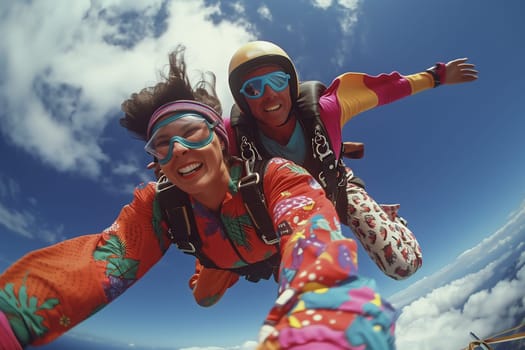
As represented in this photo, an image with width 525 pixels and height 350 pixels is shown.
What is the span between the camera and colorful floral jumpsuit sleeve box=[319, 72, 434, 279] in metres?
3.06

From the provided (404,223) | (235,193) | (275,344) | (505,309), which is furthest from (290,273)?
(505,309)

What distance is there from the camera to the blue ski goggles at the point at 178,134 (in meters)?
2.09

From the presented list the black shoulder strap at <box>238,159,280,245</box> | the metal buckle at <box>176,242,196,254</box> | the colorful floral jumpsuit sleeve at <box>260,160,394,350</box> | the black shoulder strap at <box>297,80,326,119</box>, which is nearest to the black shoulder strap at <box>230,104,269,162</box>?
the black shoulder strap at <box>297,80,326,119</box>

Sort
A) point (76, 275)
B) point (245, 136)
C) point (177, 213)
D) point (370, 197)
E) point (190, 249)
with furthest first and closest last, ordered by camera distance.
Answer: point (370, 197) < point (245, 136) < point (190, 249) < point (177, 213) < point (76, 275)

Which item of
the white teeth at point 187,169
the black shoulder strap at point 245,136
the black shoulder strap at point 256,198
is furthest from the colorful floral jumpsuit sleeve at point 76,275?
the black shoulder strap at point 245,136

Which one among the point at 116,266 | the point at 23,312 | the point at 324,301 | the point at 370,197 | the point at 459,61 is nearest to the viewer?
the point at 324,301

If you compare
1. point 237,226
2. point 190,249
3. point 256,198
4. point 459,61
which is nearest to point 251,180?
point 256,198

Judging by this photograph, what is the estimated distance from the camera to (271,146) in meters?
3.13

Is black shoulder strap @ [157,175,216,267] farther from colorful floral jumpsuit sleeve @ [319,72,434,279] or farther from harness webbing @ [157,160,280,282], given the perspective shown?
colorful floral jumpsuit sleeve @ [319,72,434,279]

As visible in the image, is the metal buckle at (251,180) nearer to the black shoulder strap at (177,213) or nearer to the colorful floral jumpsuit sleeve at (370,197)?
the black shoulder strap at (177,213)

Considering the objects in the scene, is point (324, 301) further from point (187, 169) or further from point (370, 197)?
A: point (370, 197)

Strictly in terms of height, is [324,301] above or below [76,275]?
below

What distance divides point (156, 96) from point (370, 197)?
274 cm

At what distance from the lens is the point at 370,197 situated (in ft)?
11.7
